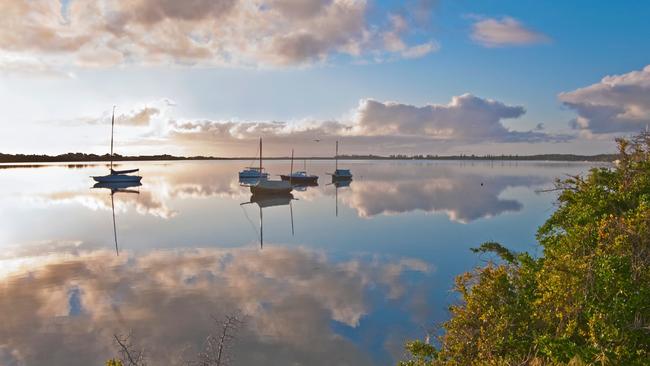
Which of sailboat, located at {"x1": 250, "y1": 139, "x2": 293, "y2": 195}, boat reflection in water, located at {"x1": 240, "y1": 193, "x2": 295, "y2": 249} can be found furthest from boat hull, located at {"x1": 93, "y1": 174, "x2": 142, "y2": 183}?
sailboat, located at {"x1": 250, "y1": 139, "x2": 293, "y2": 195}

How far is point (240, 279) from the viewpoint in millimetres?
A: 22656

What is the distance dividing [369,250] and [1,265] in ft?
74.6

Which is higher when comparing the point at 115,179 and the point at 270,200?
the point at 115,179

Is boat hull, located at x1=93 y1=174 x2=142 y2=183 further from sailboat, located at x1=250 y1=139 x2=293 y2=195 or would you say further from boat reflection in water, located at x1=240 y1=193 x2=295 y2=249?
sailboat, located at x1=250 y1=139 x2=293 y2=195

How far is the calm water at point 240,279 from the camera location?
1475 centimetres

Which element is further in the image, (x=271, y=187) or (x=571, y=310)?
(x=271, y=187)

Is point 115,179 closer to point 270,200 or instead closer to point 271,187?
point 271,187

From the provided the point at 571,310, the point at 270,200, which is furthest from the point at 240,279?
the point at 270,200

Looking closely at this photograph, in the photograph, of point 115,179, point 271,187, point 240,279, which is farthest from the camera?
point 115,179

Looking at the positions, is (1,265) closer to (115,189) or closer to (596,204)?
(596,204)

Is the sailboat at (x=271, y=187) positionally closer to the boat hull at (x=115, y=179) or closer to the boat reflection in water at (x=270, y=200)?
the boat reflection in water at (x=270, y=200)

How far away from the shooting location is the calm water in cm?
1475

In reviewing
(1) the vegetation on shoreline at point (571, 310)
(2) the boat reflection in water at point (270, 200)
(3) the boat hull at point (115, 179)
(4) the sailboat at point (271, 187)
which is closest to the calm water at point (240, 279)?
(1) the vegetation on shoreline at point (571, 310)

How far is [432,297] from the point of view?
65.2 ft
